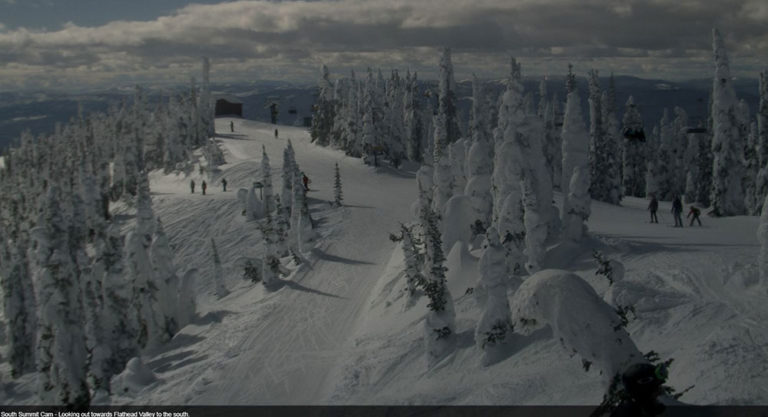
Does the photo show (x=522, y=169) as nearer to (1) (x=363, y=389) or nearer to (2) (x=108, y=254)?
(1) (x=363, y=389)

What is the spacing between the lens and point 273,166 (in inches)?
2635

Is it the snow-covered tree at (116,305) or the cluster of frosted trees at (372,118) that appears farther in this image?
the cluster of frosted trees at (372,118)

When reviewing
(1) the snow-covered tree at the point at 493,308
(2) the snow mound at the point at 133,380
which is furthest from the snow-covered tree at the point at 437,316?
A: (2) the snow mound at the point at 133,380

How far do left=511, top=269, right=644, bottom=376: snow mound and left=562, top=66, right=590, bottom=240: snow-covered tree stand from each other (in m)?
16.8

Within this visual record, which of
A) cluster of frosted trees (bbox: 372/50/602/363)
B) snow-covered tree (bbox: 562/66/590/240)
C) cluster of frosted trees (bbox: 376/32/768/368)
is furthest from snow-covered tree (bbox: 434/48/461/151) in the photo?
snow-covered tree (bbox: 562/66/590/240)

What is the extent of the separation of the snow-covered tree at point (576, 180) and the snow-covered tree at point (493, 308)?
8426 mm

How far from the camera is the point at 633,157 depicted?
6662cm

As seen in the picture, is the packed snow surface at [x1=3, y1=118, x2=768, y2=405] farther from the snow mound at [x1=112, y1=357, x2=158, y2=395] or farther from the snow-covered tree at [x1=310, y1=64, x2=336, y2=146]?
the snow-covered tree at [x1=310, y1=64, x2=336, y2=146]

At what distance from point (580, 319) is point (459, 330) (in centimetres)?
1197

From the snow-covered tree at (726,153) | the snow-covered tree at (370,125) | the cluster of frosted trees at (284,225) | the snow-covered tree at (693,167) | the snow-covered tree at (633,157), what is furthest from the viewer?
the snow-covered tree at (370,125)

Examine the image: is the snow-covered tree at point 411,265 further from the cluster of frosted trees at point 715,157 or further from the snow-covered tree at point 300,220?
the cluster of frosted trees at point 715,157

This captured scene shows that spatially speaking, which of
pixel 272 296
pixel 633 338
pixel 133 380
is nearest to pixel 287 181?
pixel 272 296

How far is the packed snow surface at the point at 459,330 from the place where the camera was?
1254 centimetres

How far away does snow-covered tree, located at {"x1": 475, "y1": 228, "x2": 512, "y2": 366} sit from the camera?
17.1 m
